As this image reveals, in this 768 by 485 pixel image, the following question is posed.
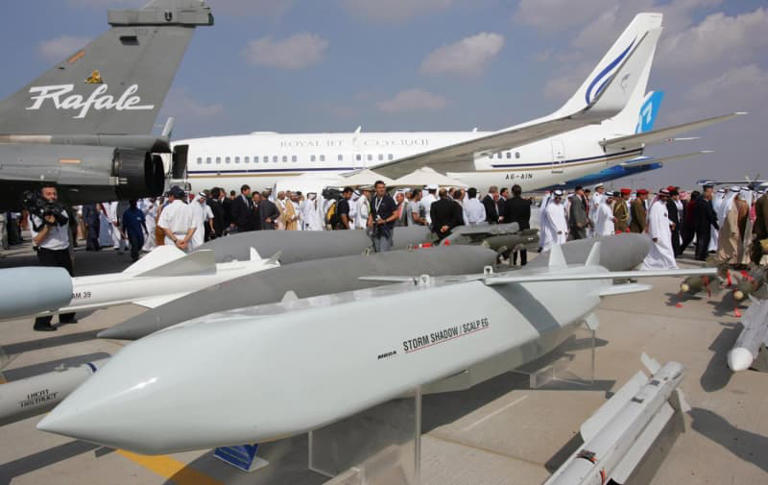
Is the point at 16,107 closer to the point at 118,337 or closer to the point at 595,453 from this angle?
the point at 118,337

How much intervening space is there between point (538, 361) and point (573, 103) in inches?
572

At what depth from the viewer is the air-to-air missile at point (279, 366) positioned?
1841 millimetres

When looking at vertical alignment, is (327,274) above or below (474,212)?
below

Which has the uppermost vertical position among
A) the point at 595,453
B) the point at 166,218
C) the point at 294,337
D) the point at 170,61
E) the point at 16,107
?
the point at 170,61

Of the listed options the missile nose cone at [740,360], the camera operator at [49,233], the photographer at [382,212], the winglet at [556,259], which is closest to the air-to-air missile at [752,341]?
the missile nose cone at [740,360]

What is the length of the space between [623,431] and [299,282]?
257 centimetres

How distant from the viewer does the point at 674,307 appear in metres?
6.42

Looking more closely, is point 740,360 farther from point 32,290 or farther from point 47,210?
point 47,210

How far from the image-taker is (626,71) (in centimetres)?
1149

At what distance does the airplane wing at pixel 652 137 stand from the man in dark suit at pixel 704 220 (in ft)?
6.38

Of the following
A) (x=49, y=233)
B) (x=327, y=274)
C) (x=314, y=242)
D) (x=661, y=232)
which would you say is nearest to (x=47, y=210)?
(x=49, y=233)

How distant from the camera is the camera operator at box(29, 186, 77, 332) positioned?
547cm

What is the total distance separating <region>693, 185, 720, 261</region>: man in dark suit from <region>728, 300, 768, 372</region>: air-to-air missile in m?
6.53

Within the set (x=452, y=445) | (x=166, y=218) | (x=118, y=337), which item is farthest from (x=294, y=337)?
(x=166, y=218)
